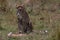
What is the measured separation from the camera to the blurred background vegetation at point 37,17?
30.8 ft

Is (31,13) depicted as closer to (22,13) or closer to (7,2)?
(7,2)

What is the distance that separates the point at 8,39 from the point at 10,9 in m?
4.94

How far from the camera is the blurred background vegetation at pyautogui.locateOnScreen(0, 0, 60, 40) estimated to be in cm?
940

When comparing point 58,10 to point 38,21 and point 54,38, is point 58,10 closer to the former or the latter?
point 38,21

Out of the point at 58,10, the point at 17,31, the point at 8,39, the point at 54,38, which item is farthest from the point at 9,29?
the point at 58,10

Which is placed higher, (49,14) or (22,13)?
(22,13)

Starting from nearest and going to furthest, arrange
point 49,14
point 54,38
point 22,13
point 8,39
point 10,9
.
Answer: point 54,38
point 8,39
point 22,13
point 49,14
point 10,9

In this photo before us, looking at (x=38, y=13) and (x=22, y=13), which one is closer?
(x=22, y=13)

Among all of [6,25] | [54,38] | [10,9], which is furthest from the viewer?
[10,9]

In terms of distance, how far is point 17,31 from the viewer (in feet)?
33.8

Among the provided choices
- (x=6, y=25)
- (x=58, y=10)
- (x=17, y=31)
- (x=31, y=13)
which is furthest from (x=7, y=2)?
(x=17, y=31)

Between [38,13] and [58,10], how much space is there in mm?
995

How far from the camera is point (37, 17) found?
501 inches

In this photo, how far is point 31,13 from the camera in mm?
13547
